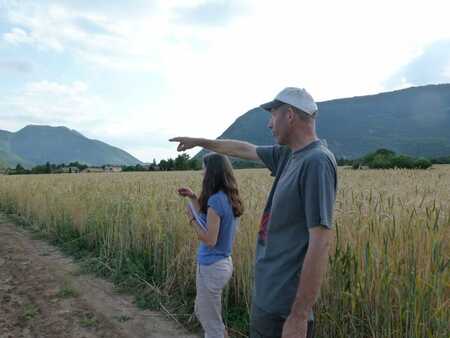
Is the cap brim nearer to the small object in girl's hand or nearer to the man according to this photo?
the man

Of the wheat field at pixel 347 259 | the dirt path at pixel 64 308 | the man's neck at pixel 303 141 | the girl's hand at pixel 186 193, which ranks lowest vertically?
the dirt path at pixel 64 308

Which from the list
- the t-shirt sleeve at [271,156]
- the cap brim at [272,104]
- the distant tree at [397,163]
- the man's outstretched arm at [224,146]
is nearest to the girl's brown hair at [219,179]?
the man's outstretched arm at [224,146]

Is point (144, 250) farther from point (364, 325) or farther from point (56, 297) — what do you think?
point (364, 325)

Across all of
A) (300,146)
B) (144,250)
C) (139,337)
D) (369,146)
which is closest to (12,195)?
(144,250)

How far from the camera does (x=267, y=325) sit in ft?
7.23

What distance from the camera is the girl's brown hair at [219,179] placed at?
3.40m

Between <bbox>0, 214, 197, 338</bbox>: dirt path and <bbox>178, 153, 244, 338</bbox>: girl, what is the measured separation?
1071 mm

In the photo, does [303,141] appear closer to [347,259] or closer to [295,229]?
[295,229]

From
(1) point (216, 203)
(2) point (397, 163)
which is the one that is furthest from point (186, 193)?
(2) point (397, 163)

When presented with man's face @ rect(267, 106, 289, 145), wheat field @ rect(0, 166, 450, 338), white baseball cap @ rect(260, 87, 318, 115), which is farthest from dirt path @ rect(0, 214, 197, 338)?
white baseball cap @ rect(260, 87, 318, 115)

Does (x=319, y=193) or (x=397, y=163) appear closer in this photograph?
(x=319, y=193)

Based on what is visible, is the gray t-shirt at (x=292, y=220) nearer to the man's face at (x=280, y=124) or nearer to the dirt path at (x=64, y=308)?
the man's face at (x=280, y=124)

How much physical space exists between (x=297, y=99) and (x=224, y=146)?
1.29 meters

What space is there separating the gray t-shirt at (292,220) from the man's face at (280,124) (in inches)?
4.6
